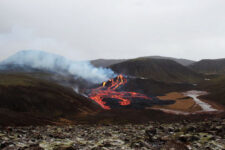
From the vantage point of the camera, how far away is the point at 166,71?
19762 centimetres

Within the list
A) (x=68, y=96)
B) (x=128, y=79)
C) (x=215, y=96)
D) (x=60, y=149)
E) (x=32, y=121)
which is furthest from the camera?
(x=128, y=79)

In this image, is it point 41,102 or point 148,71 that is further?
point 148,71

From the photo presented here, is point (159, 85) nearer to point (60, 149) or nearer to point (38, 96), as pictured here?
point (38, 96)

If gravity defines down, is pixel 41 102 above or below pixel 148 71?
below

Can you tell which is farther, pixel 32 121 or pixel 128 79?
pixel 128 79

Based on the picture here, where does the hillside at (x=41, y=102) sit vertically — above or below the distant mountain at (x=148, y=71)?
below

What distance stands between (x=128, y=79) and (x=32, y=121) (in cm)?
11088

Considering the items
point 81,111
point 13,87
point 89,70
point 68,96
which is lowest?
point 81,111

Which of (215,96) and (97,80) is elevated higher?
(97,80)

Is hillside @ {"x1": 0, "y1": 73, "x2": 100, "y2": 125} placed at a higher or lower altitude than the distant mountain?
lower

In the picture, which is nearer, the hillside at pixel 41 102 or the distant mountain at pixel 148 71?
the hillside at pixel 41 102

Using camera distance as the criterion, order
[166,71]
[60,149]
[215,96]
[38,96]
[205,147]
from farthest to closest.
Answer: [166,71]
[215,96]
[38,96]
[205,147]
[60,149]

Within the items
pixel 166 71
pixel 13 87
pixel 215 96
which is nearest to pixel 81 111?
pixel 13 87

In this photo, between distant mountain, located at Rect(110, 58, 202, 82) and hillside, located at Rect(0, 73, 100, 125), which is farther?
distant mountain, located at Rect(110, 58, 202, 82)
